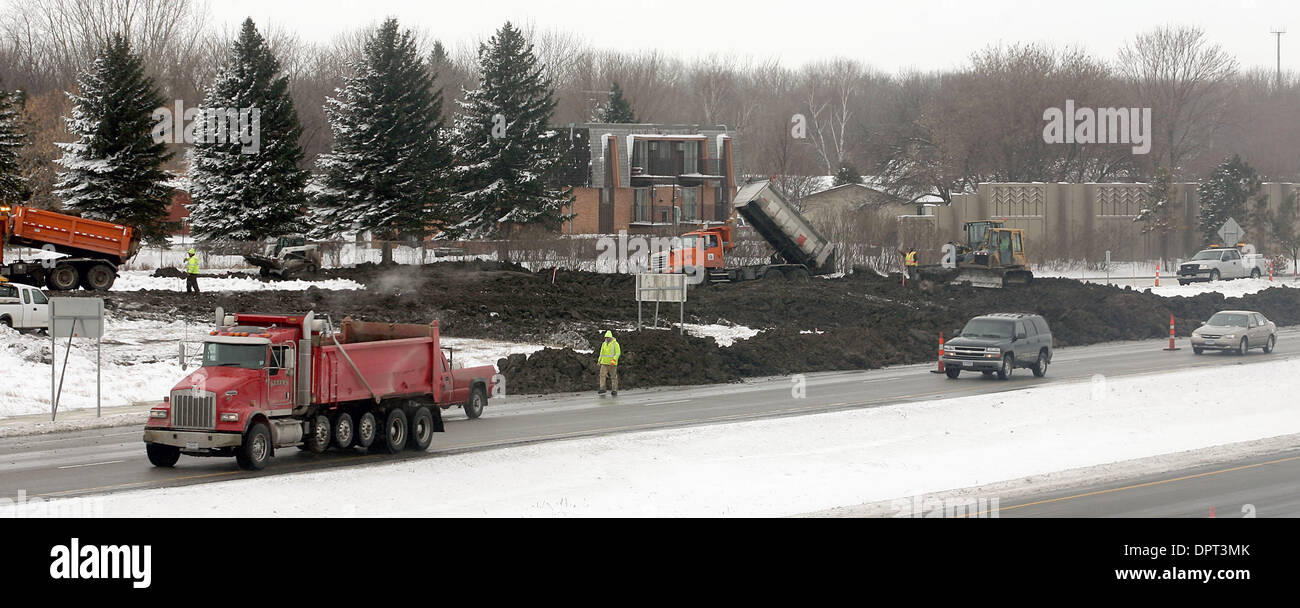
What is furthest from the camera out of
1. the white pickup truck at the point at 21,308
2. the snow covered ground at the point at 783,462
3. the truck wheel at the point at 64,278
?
the truck wheel at the point at 64,278

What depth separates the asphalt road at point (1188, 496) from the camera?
14.8 metres

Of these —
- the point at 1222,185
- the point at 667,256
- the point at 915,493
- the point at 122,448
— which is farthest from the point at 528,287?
the point at 1222,185

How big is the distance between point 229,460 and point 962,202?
6269 cm

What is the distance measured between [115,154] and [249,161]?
18.1 ft

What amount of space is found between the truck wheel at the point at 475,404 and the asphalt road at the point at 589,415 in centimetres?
28

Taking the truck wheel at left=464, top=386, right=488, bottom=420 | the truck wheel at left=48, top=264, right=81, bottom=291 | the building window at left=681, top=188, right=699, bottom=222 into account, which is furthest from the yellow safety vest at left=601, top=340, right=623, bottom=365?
the building window at left=681, top=188, right=699, bottom=222

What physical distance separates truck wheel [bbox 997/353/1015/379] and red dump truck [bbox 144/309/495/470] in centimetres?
1643

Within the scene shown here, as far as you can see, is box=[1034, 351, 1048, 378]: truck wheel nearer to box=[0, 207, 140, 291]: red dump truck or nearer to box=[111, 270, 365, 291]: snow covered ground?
box=[111, 270, 365, 291]: snow covered ground

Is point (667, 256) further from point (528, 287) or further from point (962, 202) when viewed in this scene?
point (962, 202)

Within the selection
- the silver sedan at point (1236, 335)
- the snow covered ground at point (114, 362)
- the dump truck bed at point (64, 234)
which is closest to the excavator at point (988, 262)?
the silver sedan at point (1236, 335)

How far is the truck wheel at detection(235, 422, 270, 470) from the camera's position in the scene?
18.3 meters

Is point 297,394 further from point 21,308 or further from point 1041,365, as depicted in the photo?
point 1041,365

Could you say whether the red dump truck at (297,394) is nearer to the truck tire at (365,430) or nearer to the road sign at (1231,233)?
the truck tire at (365,430)
